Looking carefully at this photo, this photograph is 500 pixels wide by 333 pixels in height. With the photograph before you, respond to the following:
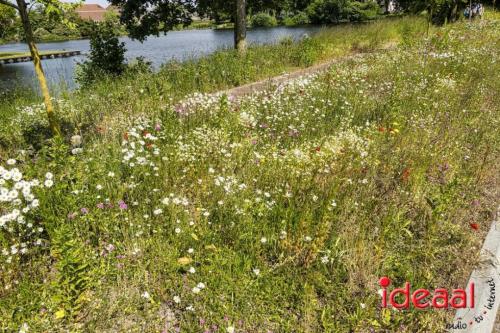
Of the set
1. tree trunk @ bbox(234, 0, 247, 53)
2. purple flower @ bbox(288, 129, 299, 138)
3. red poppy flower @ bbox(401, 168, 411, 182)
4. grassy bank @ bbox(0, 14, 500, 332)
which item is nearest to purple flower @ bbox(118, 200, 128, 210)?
grassy bank @ bbox(0, 14, 500, 332)

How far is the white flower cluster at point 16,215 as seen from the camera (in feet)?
9.59

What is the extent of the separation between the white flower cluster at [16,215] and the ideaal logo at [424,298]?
3.17m

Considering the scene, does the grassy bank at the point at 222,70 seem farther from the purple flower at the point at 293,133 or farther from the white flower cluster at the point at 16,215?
the purple flower at the point at 293,133

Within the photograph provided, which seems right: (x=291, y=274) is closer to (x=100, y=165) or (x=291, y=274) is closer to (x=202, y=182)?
(x=202, y=182)

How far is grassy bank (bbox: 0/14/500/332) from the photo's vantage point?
275 centimetres

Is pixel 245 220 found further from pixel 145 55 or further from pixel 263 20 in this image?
pixel 263 20

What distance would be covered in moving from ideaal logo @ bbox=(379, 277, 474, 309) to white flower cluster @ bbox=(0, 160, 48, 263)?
125 inches

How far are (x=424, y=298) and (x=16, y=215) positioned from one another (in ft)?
12.3

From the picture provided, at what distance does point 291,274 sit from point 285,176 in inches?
56.8

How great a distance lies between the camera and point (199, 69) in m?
9.73

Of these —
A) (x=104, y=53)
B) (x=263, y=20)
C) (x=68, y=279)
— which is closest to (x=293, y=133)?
(x=68, y=279)

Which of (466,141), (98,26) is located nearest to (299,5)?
(98,26)

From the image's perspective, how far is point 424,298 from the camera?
2.99 metres

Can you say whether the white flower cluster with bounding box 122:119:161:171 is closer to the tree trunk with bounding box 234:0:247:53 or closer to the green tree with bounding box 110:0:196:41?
the tree trunk with bounding box 234:0:247:53
